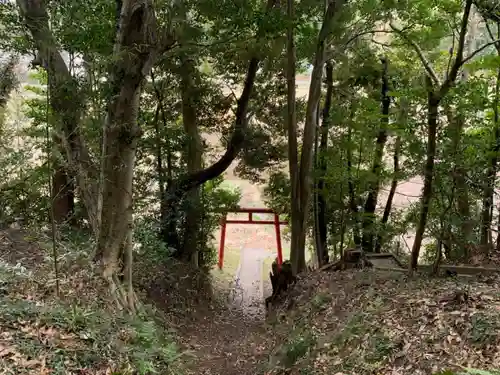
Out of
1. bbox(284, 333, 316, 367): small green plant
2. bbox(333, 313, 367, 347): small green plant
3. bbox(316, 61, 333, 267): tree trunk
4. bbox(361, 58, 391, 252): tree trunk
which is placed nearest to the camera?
bbox(333, 313, 367, 347): small green plant

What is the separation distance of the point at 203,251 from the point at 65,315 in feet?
30.5

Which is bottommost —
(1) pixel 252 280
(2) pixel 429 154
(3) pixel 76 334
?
(1) pixel 252 280

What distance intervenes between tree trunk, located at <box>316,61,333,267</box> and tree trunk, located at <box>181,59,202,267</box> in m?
3.08

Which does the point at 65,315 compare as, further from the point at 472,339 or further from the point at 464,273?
the point at 464,273

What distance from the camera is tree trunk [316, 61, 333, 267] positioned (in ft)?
38.9

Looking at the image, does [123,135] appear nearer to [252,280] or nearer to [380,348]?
[380,348]

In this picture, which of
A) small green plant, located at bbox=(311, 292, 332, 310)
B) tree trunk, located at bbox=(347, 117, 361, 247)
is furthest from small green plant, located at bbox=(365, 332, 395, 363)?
tree trunk, located at bbox=(347, 117, 361, 247)

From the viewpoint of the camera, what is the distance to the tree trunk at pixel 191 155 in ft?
36.5

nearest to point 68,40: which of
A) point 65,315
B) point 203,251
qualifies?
point 65,315

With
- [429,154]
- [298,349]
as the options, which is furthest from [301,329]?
[429,154]

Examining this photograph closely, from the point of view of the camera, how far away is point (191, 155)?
1155 centimetres

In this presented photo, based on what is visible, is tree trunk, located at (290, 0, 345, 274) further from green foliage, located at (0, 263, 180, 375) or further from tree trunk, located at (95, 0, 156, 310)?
green foliage, located at (0, 263, 180, 375)

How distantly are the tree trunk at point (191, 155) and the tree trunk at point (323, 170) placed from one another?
3.08 m

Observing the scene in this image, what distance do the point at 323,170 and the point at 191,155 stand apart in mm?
3287
